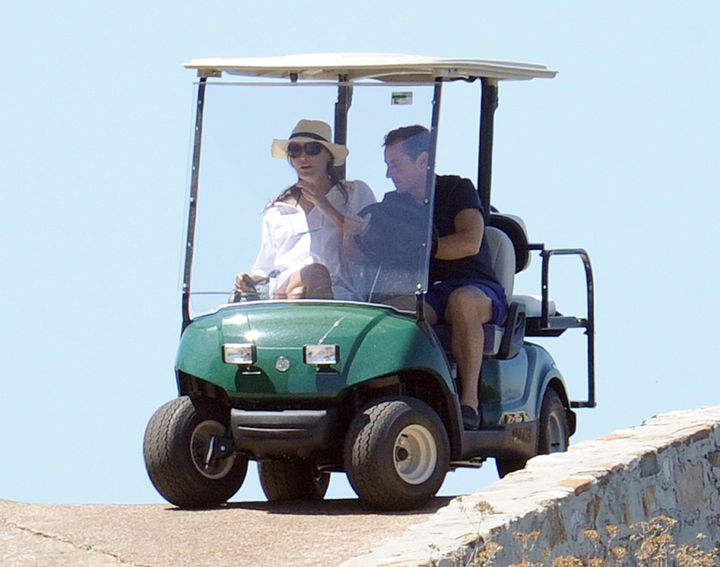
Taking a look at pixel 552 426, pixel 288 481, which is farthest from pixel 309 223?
pixel 552 426

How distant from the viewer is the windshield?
11039mm

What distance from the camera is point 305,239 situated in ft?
36.8

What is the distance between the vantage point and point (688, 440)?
34.7 feet

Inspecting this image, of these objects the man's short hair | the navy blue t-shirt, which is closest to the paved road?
the navy blue t-shirt

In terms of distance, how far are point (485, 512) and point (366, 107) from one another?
368cm

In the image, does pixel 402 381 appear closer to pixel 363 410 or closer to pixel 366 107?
pixel 363 410

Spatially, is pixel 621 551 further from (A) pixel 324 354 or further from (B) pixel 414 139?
(B) pixel 414 139

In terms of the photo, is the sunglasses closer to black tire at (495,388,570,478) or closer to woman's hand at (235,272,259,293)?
woman's hand at (235,272,259,293)

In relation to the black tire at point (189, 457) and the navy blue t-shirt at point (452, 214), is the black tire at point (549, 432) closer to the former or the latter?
the navy blue t-shirt at point (452, 214)

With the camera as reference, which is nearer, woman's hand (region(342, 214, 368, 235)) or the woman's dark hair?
woman's hand (region(342, 214, 368, 235))

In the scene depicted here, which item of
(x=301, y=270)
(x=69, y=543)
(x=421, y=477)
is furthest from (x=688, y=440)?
(x=69, y=543)

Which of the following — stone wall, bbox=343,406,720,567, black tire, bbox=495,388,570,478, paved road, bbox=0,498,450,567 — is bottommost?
paved road, bbox=0,498,450,567

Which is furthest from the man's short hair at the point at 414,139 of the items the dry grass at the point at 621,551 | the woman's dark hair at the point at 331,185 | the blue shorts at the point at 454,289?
the dry grass at the point at 621,551

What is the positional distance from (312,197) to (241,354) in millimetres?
1036
